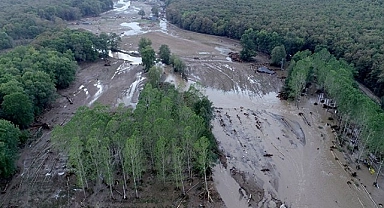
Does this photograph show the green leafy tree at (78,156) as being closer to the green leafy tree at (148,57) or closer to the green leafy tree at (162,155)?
the green leafy tree at (162,155)

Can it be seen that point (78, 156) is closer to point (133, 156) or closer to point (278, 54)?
point (133, 156)

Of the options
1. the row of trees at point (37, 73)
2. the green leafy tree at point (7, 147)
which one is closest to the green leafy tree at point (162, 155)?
the green leafy tree at point (7, 147)

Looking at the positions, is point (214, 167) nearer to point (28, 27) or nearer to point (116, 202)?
point (116, 202)

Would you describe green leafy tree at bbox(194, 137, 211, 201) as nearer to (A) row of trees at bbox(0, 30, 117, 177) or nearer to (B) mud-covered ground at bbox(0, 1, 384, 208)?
(B) mud-covered ground at bbox(0, 1, 384, 208)

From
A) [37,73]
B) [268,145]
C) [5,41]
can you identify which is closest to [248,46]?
[268,145]

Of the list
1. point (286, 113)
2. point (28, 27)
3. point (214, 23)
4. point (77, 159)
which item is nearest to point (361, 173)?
point (286, 113)

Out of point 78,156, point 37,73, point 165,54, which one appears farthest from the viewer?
point 165,54
